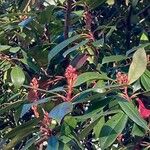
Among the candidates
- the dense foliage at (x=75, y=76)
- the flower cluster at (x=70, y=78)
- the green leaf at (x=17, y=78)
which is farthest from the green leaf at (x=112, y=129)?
the green leaf at (x=17, y=78)

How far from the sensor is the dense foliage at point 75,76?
101cm

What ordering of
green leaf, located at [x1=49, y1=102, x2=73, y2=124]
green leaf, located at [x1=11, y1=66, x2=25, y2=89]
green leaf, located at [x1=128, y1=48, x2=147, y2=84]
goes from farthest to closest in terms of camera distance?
green leaf, located at [x1=11, y1=66, x2=25, y2=89]
green leaf, located at [x1=128, y1=48, x2=147, y2=84]
green leaf, located at [x1=49, y1=102, x2=73, y2=124]

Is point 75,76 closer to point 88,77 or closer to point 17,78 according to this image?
point 88,77

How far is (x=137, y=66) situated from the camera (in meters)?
1.10

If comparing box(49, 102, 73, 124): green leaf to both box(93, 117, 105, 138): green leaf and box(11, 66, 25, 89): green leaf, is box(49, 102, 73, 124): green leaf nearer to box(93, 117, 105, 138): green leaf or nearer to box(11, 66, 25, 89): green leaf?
box(93, 117, 105, 138): green leaf

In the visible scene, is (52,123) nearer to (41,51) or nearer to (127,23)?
(41,51)

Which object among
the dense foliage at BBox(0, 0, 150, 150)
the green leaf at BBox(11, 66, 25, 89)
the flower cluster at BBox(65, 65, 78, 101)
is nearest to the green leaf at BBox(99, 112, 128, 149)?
the dense foliage at BBox(0, 0, 150, 150)

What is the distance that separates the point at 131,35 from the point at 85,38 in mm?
412

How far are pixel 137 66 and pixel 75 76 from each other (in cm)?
17

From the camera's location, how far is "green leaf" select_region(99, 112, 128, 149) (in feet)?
3.22

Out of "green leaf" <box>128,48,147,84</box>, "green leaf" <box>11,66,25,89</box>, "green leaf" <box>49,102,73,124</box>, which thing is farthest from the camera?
"green leaf" <box>11,66,25,89</box>

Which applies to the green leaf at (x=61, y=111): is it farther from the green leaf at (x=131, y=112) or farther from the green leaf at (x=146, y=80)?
the green leaf at (x=146, y=80)

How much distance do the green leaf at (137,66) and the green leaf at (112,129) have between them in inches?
4.1

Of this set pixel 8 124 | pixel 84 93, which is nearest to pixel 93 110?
pixel 84 93
